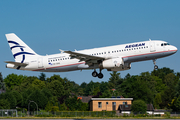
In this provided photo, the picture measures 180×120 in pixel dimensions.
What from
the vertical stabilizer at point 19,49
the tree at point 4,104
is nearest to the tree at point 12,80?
the tree at point 4,104

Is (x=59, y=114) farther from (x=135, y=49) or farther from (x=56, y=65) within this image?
(x=135, y=49)

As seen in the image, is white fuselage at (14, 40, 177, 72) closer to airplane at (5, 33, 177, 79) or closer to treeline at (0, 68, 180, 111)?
airplane at (5, 33, 177, 79)

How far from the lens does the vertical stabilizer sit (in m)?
58.5

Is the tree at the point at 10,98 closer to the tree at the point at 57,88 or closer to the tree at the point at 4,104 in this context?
the tree at the point at 4,104

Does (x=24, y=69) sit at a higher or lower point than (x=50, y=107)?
higher

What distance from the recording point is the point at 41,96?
110 metres

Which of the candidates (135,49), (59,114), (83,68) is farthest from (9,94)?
(135,49)

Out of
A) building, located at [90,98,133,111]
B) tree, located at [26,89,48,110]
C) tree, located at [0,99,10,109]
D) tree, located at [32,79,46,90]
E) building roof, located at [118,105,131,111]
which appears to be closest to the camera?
tree, located at [0,99,10,109]

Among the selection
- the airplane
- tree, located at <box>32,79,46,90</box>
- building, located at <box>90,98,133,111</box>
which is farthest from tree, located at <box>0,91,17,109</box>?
tree, located at <box>32,79,46,90</box>

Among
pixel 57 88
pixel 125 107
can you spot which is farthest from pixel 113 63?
pixel 57 88

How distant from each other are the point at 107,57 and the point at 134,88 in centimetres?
8417

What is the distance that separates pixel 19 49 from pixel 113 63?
20647 millimetres

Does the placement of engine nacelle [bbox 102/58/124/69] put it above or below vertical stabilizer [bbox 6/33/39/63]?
below

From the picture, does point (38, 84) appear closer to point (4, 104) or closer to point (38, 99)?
point (38, 99)
